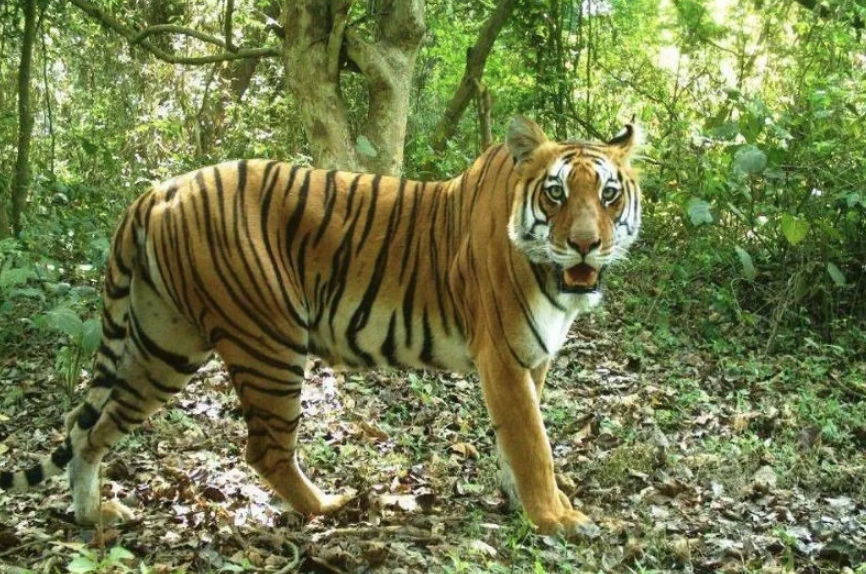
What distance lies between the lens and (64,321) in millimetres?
4797

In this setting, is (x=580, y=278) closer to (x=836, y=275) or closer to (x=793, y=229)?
(x=793, y=229)

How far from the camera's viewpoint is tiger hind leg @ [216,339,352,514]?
416 centimetres

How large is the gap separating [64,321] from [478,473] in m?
2.25

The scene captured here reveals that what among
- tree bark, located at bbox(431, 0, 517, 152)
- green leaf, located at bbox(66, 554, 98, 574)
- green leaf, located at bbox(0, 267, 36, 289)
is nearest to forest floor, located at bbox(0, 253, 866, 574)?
green leaf, located at bbox(66, 554, 98, 574)

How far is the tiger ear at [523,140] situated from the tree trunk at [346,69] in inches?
123

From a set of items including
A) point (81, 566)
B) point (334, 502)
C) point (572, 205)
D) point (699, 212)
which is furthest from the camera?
point (699, 212)

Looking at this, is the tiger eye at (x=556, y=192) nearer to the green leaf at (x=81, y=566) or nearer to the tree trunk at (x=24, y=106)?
the green leaf at (x=81, y=566)

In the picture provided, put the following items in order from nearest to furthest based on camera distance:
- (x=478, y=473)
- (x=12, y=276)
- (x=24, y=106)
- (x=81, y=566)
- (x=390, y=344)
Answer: (x=81, y=566), (x=390, y=344), (x=478, y=473), (x=12, y=276), (x=24, y=106)

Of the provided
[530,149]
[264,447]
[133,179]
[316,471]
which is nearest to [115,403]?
[264,447]

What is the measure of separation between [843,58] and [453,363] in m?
6.41

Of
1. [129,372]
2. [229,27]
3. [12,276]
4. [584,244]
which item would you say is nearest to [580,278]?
[584,244]

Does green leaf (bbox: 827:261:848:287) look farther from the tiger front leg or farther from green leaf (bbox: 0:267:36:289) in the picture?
green leaf (bbox: 0:267:36:289)

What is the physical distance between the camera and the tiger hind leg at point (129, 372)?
4.18 metres

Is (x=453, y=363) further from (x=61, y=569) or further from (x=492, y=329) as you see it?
(x=61, y=569)
